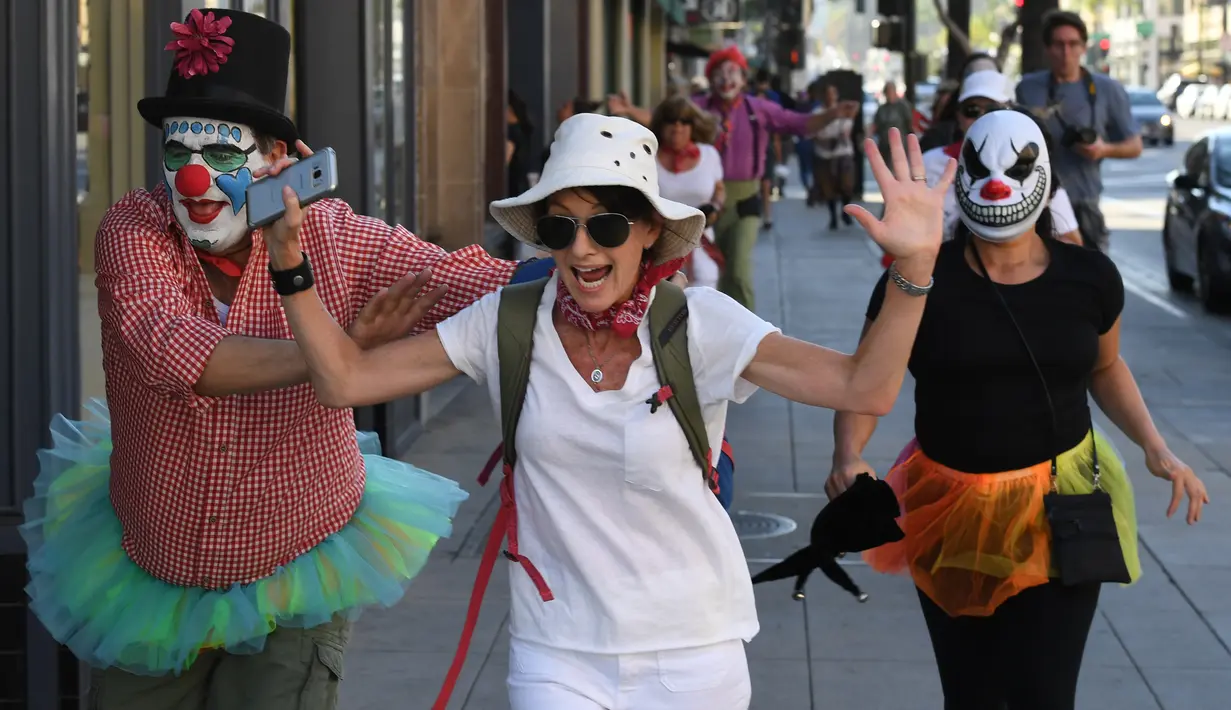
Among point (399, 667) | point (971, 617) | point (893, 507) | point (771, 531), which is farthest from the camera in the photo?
point (771, 531)

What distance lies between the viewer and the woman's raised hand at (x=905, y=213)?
3.00 meters

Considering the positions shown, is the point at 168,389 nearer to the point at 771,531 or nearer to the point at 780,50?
the point at 771,531

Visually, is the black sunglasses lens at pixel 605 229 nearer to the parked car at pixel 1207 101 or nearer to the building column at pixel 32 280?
the building column at pixel 32 280

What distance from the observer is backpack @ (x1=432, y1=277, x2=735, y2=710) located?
326 cm

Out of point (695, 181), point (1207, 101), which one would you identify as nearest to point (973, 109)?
point (695, 181)

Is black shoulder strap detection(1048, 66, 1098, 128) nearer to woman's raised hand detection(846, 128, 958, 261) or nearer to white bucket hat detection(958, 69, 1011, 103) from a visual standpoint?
white bucket hat detection(958, 69, 1011, 103)

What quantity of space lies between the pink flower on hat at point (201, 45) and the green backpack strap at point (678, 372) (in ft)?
3.50

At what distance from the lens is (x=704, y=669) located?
3.34m

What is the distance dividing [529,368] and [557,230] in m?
0.27

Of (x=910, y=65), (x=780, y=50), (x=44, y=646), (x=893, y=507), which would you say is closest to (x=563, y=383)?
(x=893, y=507)

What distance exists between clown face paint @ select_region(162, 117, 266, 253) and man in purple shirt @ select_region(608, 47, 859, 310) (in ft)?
27.0

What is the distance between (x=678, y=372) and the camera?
3262mm

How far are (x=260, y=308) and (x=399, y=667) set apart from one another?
284 centimetres

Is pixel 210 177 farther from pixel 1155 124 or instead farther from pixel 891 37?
pixel 1155 124
